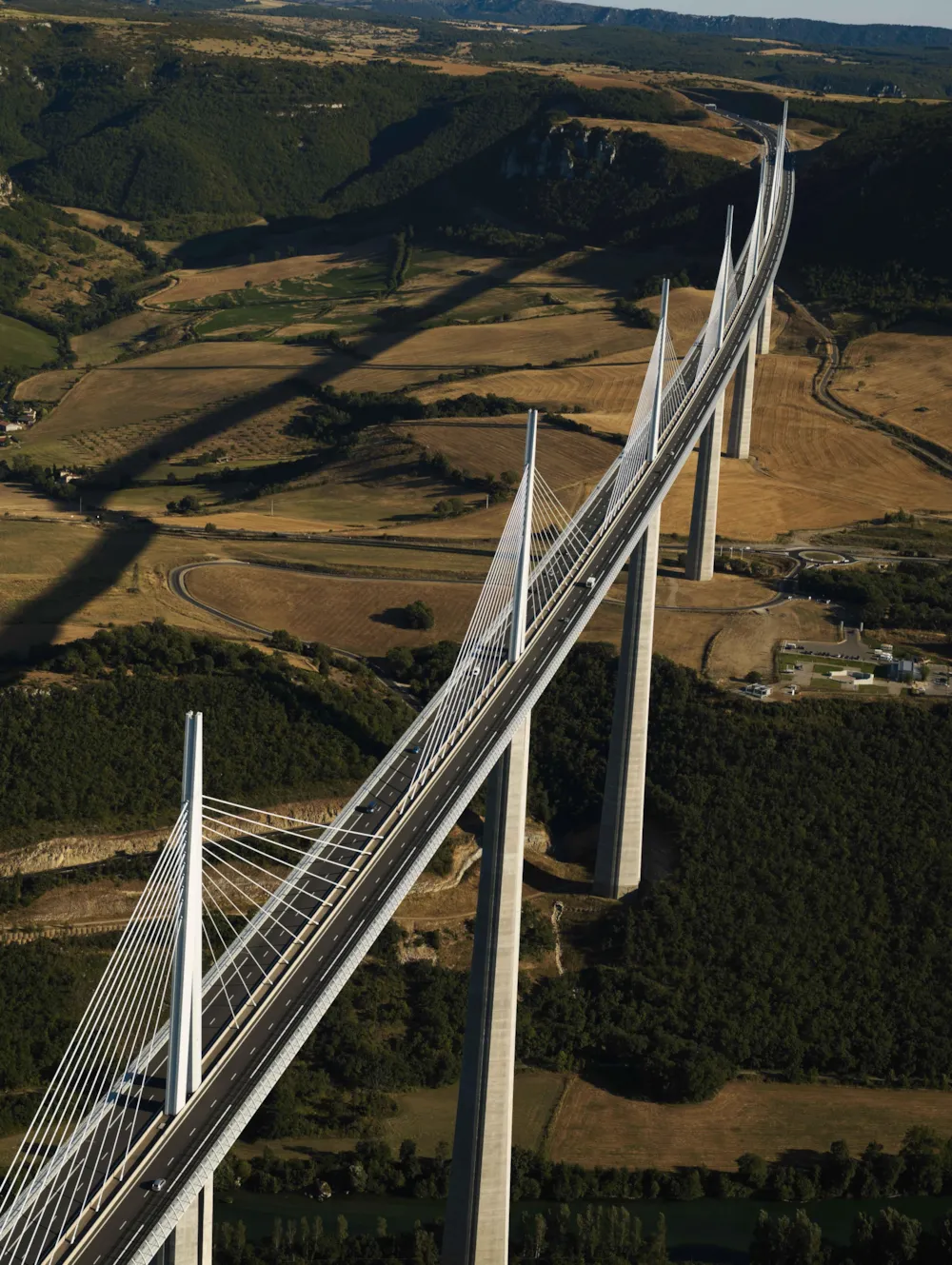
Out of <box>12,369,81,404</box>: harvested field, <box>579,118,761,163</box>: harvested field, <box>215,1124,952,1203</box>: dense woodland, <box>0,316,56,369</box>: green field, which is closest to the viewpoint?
<box>215,1124,952,1203</box>: dense woodland

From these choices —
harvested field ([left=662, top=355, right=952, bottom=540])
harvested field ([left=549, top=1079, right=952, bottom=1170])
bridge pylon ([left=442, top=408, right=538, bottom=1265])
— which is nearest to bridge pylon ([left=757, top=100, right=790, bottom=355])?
harvested field ([left=662, top=355, right=952, bottom=540])

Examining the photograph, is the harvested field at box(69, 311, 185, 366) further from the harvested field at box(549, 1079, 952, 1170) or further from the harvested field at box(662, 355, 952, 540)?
the harvested field at box(549, 1079, 952, 1170)

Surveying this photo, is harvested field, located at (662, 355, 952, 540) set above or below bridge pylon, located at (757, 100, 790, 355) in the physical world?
below

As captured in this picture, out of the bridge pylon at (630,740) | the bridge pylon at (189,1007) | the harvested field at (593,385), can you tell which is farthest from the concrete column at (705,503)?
the bridge pylon at (189,1007)

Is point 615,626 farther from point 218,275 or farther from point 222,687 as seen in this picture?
point 218,275

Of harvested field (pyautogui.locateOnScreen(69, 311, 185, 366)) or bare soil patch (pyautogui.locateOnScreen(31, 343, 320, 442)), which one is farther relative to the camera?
harvested field (pyautogui.locateOnScreen(69, 311, 185, 366))

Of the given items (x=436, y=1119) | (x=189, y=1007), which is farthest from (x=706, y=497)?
(x=189, y=1007)

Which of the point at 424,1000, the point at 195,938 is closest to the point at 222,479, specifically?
the point at 424,1000

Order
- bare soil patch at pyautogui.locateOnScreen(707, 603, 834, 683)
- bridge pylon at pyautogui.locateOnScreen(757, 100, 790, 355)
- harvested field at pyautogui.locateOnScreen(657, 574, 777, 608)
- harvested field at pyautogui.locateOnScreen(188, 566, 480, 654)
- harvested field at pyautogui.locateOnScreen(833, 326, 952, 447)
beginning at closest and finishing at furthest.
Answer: bare soil patch at pyautogui.locateOnScreen(707, 603, 834, 683) → harvested field at pyautogui.locateOnScreen(188, 566, 480, 654) → harvested field at pyautogui.locateOnScreen(657, 574, 777, 608) → harvested field at pyautogui.locateOnScreen(833, 326, 952, 447) → bridge pylon at pyautogui.locateOnScreen(757, 100, 790, 355)
